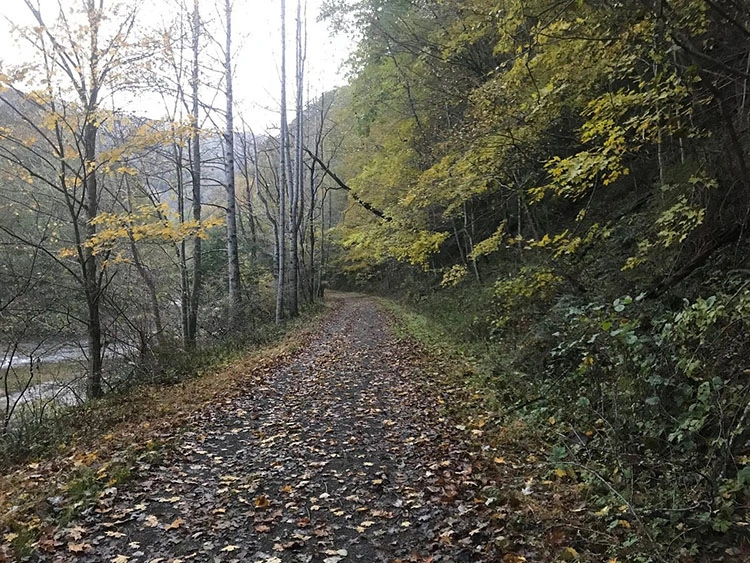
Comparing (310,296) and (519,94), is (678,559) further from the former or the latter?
(310,296)

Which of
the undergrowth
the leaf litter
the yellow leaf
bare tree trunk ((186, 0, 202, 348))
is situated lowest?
the leaf litter

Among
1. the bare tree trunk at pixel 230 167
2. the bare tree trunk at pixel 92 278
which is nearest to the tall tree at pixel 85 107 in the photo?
the bare tree trunk at pixel 92 278

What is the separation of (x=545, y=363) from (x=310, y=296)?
72.8 feet

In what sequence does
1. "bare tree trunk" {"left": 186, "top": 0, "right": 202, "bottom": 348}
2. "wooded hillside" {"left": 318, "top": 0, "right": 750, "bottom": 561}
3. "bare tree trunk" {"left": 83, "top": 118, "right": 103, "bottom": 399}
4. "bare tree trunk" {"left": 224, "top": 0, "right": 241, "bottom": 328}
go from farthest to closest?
"bare tree trunk" {"left": 224, "top": 0, "right": 241, "bottom": 328}, "bare tree trunk" {"left": 186, "top": 0, "right": 202, "bottom": 348}, "bare tree trunk" {"left": 83, "top": 118, "right": 103, "bottom": 399}, "wooded hillside" {"left": 318, "top": 0, "right": 750, "bottom": 561}

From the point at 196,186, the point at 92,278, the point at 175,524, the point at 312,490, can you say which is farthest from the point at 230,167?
the point at 175,524

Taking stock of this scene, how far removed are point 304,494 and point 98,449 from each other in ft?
10.4

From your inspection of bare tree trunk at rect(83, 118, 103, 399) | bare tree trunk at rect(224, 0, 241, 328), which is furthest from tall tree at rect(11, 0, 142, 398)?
bare tree trunk at rect(224, 0, 241, 328)

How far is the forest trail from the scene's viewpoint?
3846mm

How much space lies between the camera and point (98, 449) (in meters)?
6.17

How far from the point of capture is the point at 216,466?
18.2 ft

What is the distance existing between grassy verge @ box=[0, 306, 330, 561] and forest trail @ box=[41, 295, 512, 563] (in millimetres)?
213

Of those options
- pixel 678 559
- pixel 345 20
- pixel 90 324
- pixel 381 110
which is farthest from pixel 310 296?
pixel 678 559

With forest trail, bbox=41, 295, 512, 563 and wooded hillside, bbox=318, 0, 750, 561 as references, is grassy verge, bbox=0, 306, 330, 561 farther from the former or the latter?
wooded hillside, bbox=318, 0, 750, 561

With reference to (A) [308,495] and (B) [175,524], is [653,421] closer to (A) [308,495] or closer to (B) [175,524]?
(A) [308,495]
